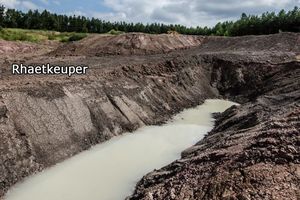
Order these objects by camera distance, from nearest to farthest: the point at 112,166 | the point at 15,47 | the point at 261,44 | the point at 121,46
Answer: the point at 112,166, the point at 121,46, the point at 261,44, the point at 15,47

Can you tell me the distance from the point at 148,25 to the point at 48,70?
62.3 m

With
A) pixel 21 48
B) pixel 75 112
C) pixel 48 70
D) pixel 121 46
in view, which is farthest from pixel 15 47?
pixel 75 112

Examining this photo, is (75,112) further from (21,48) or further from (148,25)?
(148,25)

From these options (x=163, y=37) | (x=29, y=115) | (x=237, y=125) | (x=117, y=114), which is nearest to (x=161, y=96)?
(x=117, y=114)

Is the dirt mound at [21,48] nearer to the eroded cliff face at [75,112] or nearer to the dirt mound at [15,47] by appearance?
the dirt mound at [15,47]

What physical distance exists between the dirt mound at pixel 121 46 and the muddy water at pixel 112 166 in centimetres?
1813

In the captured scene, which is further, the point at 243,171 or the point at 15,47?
the point at 15,47

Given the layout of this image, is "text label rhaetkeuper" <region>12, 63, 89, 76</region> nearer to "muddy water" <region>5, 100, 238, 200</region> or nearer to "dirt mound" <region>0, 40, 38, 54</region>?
"muddy water" <region>5, 100, 238, 200</region>

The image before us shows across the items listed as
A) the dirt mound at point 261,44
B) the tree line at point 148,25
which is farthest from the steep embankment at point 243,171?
the tree line at point 148,25

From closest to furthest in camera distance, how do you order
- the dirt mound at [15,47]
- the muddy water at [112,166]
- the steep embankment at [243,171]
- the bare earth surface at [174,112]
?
the steep embankment at [243,171]
the bare earth surface at [174,112]
the muddy water at [112,166]
the dirt mound at [15,47]

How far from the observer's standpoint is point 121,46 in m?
40.7

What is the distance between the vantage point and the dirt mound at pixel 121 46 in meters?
40.0

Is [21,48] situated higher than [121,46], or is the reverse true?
[121,46]

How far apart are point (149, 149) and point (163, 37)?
93.2 ft
